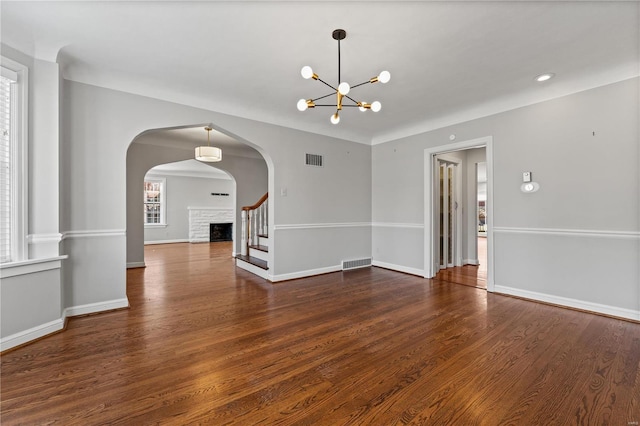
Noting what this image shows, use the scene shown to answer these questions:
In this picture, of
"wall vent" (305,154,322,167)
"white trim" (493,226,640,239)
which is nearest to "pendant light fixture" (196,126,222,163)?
"wall vent" (305,154,322,167)

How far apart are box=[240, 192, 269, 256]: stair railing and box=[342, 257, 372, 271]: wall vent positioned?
1.73m

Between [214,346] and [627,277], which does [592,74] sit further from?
[214,346]

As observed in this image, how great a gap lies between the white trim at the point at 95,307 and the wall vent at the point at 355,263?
11.7 feet

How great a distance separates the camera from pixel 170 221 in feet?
33.7

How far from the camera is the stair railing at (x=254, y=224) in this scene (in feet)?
18.6

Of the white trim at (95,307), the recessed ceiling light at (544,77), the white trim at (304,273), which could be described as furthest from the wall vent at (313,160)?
the white trim at (95,307)

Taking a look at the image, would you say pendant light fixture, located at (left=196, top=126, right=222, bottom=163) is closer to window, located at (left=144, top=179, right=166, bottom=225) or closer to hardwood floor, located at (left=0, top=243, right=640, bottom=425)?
hardwood floor, located at (left=0, top=243, right=640, bottom=425)

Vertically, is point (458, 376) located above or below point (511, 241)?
below

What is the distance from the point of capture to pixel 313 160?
5.05 m

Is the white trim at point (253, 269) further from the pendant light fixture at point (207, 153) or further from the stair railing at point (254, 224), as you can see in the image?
the pendant light fixture at point (207, 153)

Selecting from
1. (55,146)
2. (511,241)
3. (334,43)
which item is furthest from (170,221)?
(511,241)

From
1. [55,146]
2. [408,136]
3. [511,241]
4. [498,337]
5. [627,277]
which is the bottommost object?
[498,337]

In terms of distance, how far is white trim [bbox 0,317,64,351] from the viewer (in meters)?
2.29

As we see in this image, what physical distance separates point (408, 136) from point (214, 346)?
4.63 meters
